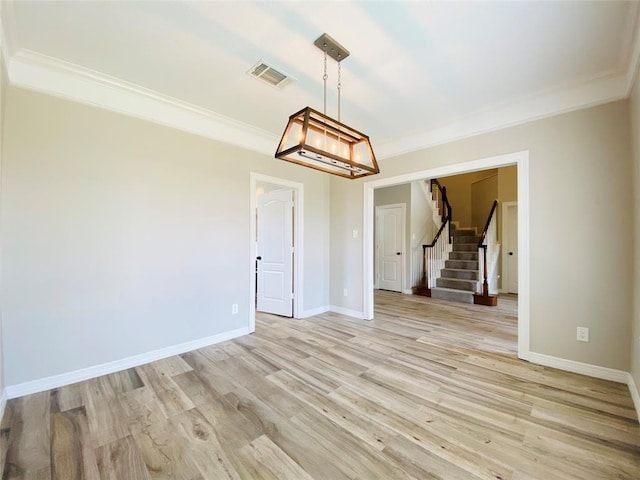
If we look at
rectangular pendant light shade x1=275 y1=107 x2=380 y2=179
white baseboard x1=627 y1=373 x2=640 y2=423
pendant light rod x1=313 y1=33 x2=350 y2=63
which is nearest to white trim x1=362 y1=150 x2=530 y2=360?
white baseboard x1=627 y1=373 x2=640 y2=423

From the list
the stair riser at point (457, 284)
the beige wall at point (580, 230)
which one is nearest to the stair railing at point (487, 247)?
the stair riser at point (457, 284)

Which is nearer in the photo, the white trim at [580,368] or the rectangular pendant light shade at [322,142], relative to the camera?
the rectangular pendant light shade at [322,142]

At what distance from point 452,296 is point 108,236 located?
6032 mm

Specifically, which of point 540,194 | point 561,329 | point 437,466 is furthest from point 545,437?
point 540,194

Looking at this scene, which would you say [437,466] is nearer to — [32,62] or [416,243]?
[32,62]

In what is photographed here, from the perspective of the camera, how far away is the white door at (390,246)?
683 centimetres

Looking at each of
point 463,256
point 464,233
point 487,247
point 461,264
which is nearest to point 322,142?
point 487,247

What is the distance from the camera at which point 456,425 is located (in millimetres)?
1833

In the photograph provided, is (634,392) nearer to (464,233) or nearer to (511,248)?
(511,248)

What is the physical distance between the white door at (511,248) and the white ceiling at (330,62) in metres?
4.39

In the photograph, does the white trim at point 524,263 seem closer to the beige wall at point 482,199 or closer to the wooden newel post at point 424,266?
the wooden newel post at point 424,266

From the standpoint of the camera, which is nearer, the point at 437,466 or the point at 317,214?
the point at 437,466

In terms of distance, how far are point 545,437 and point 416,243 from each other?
5339mm

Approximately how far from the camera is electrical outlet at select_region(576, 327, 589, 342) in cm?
254
